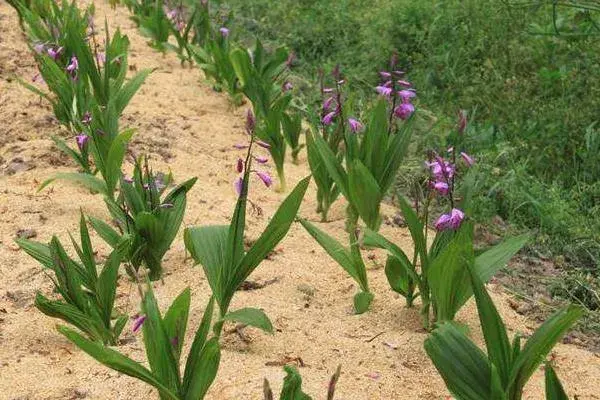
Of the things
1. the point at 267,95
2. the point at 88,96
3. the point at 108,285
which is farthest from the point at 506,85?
the point at 108,285

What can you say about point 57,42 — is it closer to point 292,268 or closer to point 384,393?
point 292,268

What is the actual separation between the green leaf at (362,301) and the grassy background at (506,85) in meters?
0.67

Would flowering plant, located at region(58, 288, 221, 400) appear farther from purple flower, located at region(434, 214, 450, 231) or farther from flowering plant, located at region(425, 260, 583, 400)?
purple flower, located at region(434, 214, 450, 231)

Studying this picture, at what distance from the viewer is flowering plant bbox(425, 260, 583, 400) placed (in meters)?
1.79

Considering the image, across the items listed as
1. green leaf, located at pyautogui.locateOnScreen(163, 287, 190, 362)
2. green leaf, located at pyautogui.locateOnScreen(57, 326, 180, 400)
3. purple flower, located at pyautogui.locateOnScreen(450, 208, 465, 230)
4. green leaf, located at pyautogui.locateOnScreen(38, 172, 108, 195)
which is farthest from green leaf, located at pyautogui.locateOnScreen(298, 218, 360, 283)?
green leaf, located at pyautogui.locateOnScreen(38, 172, 108, 195)

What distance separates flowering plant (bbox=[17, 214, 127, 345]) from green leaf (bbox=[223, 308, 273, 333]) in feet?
1.08

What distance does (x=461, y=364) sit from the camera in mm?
1843

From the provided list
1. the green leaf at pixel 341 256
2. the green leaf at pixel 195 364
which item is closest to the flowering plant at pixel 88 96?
the green leaf at pixel 341 256

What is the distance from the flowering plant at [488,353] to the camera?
1793 mm

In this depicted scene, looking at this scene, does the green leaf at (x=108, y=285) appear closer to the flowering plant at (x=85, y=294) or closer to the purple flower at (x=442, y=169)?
the flowering plant at (x=85, y=294)

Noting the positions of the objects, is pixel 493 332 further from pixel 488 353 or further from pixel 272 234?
pixel 272 234

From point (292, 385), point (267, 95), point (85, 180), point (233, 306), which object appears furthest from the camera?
point (267, 95)

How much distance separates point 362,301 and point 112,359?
972 millimetres

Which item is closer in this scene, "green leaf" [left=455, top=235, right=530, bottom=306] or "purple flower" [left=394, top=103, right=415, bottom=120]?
"green leaf" [left=455, top=235, right=530, bottom=306]
